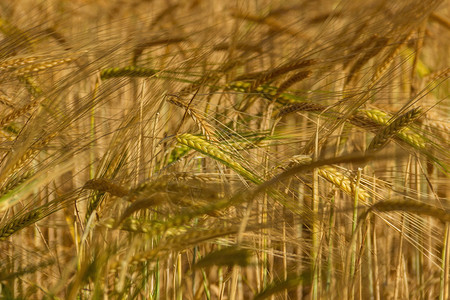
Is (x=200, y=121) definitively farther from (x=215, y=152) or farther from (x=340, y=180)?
(x=340, y=180)

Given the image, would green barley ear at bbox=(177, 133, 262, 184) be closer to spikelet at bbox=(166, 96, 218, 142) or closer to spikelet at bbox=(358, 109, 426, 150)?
spikelet at bbox=(166, 96, 218, 142)

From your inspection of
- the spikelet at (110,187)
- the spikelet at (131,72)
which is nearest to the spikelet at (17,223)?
the spikelet at (110,187)

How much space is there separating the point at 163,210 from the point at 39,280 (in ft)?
2.55

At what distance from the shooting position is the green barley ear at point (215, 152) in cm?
109

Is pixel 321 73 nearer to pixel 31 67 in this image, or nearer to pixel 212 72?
pixel 212 72

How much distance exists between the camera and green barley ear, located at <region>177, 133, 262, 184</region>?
109 centimetres

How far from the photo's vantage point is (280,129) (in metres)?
1.56

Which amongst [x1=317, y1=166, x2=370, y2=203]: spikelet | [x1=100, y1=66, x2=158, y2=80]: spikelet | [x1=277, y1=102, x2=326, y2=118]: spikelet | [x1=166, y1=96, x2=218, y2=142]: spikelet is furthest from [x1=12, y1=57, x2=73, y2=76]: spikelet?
[x1=317, y1=166, x2=370, y2=203]: spikelet

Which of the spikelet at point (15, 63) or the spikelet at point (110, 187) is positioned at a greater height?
the spikelet at point (15, 63)

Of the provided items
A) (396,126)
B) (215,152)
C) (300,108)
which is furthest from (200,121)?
(396,126)

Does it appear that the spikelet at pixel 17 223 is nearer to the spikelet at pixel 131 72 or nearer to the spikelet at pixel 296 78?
the spikelet at pixel 131 72

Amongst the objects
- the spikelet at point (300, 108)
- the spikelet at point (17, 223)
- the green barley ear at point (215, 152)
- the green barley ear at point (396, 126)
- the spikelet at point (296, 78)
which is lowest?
the spikelet at point (17, 223)

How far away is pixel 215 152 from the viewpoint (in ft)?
3.70

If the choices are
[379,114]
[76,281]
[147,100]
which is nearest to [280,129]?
[379,114]
